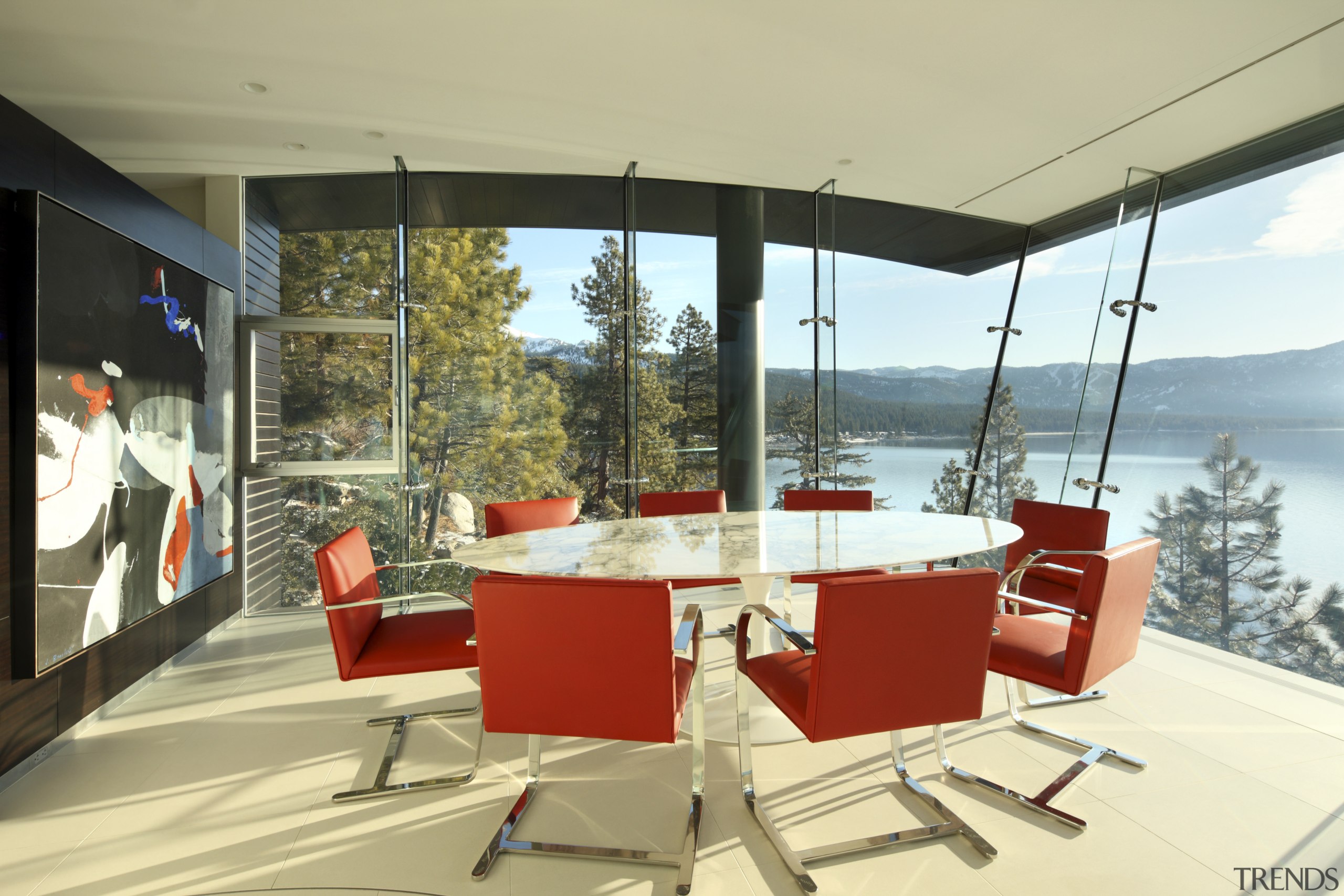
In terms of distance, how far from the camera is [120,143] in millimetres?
4074

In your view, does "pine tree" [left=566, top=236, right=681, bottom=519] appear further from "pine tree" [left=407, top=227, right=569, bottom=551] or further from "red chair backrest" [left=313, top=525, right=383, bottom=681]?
"red chair backrest" [left=313, top=525, right=383, bottom=681]

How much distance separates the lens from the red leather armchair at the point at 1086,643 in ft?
7.63

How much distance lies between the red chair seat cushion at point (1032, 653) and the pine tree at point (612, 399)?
2.99 meters

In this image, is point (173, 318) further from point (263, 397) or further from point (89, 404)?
point (263, 397)

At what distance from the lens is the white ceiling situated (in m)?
2.92

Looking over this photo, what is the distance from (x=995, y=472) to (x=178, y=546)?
19.2 ft

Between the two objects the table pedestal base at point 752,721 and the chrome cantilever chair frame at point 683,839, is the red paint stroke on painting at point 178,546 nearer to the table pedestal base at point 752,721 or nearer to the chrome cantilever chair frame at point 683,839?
the chrome cantilever chair frame at point 683,839

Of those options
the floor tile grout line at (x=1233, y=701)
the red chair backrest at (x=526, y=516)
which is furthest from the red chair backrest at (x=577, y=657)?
the floor tile grout line at (x=1233, y=701)

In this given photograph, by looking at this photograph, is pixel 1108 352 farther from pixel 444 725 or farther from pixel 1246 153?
pixel 444 725

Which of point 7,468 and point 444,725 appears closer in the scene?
point 7,468

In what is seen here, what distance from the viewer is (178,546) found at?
3805 millimetres

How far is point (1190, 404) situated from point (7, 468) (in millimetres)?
6193

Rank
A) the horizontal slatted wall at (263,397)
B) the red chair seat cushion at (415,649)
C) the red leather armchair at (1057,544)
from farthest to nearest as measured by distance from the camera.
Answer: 1. the horizontal slatted wall at (263,397)
2. the red leather armchair at (1057,544)
3. the red chair seat cushion at (415,649)

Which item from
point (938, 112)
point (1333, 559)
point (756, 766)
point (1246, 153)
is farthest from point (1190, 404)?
point (756, 766)
